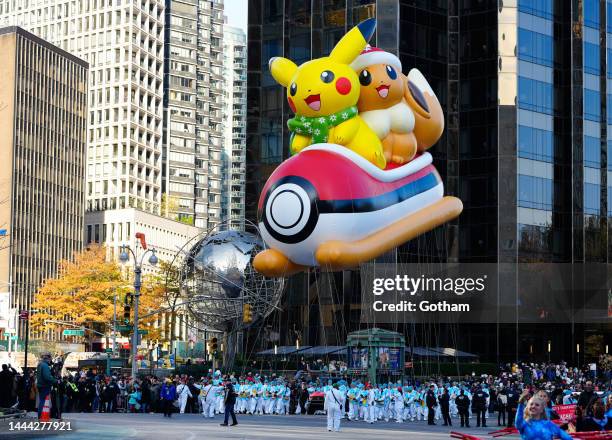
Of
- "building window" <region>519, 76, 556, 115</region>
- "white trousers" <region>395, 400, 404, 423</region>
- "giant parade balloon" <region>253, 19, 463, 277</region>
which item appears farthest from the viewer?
"building window" <region>519, 76, 556, 115</region>

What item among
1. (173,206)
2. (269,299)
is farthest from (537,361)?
(173,206)

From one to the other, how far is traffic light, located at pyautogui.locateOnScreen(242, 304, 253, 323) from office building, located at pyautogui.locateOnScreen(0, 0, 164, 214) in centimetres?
10530

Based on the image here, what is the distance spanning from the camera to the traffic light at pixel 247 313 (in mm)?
58000

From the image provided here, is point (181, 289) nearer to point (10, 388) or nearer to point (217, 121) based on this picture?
point (10, 388)

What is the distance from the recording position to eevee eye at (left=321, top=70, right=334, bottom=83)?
39875 millimetres

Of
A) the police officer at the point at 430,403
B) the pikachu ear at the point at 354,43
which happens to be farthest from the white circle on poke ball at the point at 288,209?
the police officer at the point at 430,403

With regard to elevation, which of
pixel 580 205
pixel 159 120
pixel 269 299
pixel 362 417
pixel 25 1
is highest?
pixel 25 1

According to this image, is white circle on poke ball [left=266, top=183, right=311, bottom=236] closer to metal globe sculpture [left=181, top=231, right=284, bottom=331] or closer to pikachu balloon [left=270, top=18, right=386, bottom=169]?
pikachu balloon [left=270, top=18, right=386, bottom=169]

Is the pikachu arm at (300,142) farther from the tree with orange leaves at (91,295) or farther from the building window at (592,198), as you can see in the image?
the tree with orange leaves at (91,295)

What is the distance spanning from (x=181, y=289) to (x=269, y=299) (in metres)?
4.06

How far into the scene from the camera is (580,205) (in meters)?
87.7

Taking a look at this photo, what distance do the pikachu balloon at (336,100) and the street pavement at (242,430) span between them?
8.50 m

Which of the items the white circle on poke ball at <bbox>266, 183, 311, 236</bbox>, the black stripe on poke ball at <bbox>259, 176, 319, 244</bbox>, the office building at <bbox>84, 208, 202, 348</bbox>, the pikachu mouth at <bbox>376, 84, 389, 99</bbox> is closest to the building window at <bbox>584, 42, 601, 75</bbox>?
the pikachu mouth at <bbox>376, 84, 389, 99</bbox>

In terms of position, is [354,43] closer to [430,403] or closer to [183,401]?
A: [430,403]
